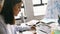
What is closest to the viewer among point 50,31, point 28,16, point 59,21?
point 50,31

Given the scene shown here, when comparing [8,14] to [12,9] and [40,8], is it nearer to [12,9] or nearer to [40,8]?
[12,9]

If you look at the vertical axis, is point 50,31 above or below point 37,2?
below

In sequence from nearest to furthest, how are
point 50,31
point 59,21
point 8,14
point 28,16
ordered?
1. point 8,14
2. point 50,31
3. point 59,21
4. point 28,16

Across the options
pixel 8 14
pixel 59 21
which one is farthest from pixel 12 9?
pixel 59 21

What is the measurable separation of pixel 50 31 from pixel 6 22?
40 cm

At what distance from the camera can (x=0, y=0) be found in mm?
1095

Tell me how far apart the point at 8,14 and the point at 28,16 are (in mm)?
443

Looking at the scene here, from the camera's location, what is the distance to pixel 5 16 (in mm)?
1089

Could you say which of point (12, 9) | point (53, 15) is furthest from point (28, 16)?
point (12, 9)

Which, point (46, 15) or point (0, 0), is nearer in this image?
point (0, 0)

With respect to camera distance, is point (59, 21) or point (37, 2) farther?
point (37, 2)

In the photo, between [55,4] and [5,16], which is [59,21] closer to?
[55,4]

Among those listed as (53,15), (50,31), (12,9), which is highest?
(12,9)

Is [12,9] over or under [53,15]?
over
